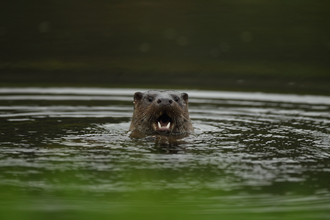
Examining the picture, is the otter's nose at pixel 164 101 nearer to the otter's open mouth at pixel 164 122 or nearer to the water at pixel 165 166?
the otter's open mouth at pixel 164 122

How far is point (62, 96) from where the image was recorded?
12.9m

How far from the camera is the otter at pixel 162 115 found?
848 centimetres

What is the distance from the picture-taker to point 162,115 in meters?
8.86

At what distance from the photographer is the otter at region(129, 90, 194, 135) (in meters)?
8.48

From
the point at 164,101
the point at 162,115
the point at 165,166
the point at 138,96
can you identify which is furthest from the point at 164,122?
the point at 165,166

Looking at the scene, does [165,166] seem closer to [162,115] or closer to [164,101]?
[164,101]

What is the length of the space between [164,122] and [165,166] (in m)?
2.83

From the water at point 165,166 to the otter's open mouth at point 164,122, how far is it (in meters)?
0.52

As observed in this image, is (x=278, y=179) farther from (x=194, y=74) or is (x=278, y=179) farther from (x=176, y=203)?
(x=194, y=74)

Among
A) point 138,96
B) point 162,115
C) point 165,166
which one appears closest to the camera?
point 165,166

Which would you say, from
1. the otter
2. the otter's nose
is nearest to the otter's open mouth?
the otter

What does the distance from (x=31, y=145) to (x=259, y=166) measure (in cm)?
293

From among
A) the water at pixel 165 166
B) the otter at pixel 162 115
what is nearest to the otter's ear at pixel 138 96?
the otter at pixel 162 115

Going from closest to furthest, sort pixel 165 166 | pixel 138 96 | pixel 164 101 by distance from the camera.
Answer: pixel 165 166
pixel 164 101
pixel 138 96
